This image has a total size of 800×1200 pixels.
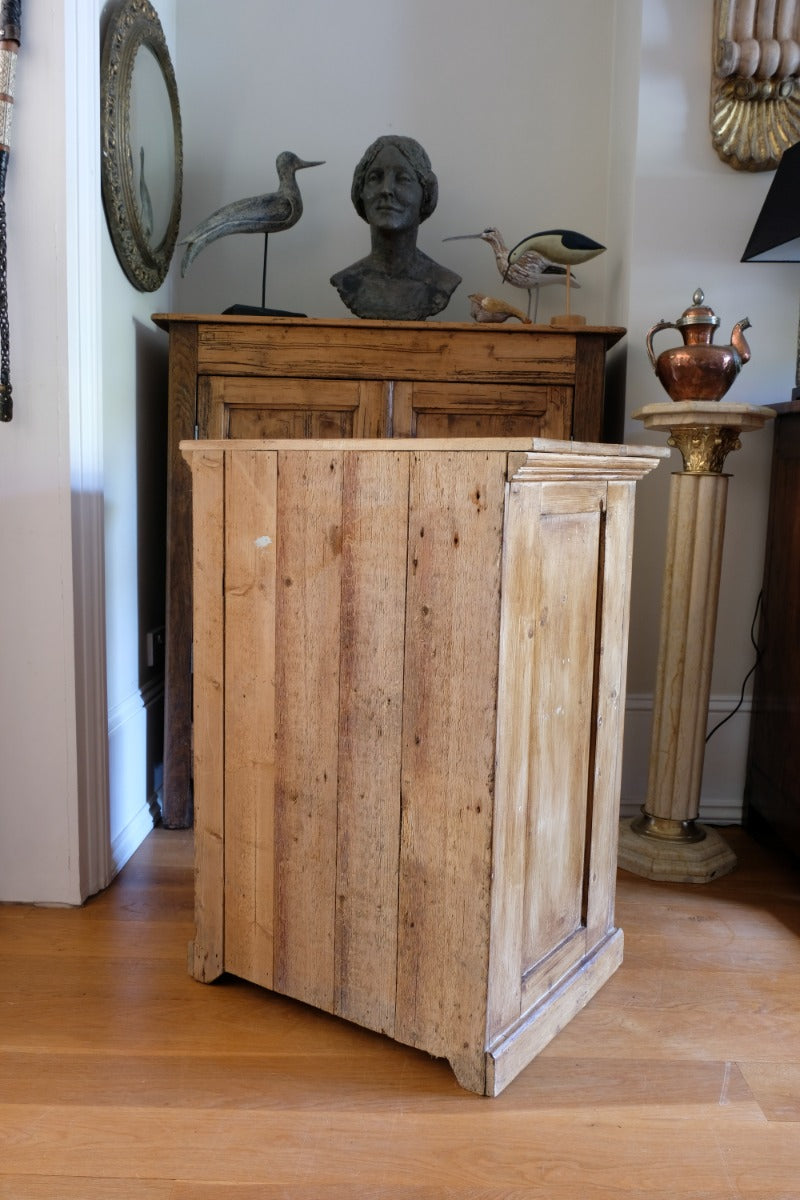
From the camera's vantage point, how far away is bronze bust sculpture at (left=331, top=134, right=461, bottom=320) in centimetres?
227

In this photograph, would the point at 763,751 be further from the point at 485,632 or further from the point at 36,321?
the point at 36,321

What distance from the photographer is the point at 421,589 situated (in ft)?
4.12

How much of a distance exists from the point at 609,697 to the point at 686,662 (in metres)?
0.61

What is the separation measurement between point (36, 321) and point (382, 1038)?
1387 millimetres

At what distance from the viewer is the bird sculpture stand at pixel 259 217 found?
2.27 meters

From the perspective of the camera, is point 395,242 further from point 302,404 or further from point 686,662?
point 686,662

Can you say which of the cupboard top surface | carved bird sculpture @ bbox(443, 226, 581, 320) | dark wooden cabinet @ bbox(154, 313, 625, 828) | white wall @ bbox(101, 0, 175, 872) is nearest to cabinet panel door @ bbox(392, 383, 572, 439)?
dark wooden cabinet @ bbox(154, 313, 625, 828)

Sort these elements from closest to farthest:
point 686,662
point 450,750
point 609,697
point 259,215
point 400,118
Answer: point 450,750, point 609,697, point 686,662, point 259,215, point 400,118

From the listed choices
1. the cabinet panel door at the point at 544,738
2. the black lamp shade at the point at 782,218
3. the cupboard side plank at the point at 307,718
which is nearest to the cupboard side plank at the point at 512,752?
the cabinet panel door at the point at 544,738

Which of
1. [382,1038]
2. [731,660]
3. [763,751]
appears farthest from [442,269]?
[382,1038]

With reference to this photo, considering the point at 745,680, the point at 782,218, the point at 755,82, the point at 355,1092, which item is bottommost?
the point at 355,1092

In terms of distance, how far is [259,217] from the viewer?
90.8 inches

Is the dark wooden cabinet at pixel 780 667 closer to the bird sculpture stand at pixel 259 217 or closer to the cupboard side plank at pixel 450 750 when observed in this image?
the cupboard side plank at pixel 450 750

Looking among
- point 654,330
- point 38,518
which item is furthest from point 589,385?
point 38,518
